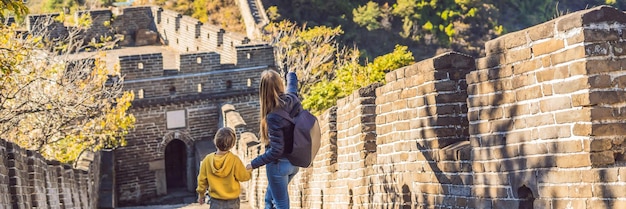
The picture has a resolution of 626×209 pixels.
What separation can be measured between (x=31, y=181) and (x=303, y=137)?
3.95 m

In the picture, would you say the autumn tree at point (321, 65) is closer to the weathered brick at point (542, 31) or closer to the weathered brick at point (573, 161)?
the weathered brick at point (542, 31)

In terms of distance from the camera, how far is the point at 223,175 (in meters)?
9.08

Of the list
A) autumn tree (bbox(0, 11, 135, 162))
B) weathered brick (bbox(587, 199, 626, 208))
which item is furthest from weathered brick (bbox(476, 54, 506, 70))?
autumn tree (bbox(0, 11, 135, 162))

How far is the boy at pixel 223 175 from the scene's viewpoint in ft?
29.7

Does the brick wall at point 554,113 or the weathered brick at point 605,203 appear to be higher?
the brick wall at point 554,113

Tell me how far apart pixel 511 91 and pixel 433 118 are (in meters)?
1.40

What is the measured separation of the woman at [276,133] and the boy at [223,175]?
0.19 meters

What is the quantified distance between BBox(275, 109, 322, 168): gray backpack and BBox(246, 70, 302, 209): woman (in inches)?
1.8

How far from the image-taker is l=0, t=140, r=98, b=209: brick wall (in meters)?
9.90

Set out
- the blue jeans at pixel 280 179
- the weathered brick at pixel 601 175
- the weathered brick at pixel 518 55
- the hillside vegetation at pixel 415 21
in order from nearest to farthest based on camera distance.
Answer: the weathered brick at pixel 601 175 → the weathered brick at pixel 518 55 → the blue jeans at pixel 280 179 → the hillside vegetation at pixel 415 21

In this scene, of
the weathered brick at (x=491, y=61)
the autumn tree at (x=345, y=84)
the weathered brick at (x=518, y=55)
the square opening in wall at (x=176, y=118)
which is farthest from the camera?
the square opening in wall at (x=176, y=118)

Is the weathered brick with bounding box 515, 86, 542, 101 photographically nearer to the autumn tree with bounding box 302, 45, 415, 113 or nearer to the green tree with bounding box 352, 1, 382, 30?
the autumn tree with bounding box 302, 45, 415, 113

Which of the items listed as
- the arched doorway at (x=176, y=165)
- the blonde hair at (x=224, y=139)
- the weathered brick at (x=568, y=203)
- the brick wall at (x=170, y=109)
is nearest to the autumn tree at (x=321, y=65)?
the brick wall at (x=170, y=109)

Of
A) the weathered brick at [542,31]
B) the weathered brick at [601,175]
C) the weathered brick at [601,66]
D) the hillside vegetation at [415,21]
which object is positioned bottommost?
the weathered brick at [601,175]
